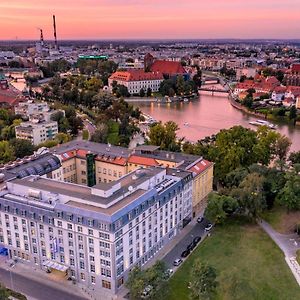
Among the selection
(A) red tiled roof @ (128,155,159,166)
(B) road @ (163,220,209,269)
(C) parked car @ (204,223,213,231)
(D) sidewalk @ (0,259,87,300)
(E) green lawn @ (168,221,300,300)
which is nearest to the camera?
(E) green lawn @ (168,221,300,300)

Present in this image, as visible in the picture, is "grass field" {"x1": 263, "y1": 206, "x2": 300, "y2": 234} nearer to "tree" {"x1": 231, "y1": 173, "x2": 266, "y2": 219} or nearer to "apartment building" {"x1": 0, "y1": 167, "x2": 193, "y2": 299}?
"tree" {"x1": 231, "y1": 173, "x2": 266, "y2": 219}

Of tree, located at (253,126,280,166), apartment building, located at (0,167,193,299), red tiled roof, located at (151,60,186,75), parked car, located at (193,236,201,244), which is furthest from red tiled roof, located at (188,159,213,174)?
red tiled roof, located at (151,60,186,75)

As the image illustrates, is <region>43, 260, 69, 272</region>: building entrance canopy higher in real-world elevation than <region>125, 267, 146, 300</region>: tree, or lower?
lower

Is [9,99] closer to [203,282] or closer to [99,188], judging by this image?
[99,188]

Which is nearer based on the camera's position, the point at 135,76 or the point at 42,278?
the point at 42,278

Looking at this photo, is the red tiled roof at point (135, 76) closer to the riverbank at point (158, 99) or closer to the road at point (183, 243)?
the riverbank at point (158, 99)

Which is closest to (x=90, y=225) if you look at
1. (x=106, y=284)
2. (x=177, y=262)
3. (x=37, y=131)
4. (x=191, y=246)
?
(x=106, y=284)

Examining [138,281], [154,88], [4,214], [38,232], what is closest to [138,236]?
[138,281]
